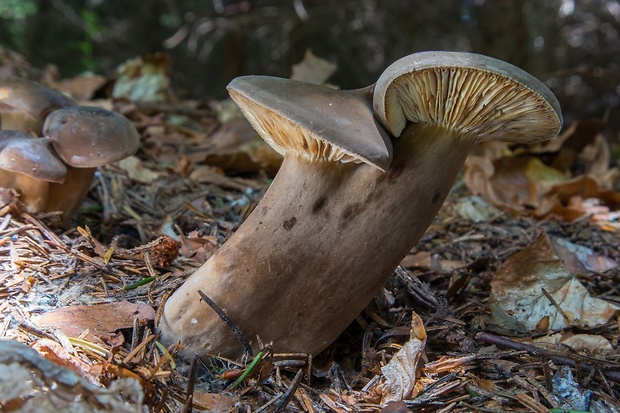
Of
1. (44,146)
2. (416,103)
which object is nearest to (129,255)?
(44,146)

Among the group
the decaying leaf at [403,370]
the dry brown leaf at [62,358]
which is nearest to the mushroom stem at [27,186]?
the dry brown leaf at [62,358]

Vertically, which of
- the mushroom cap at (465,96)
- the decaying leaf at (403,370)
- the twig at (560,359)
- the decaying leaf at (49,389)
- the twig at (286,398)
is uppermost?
the mushroom cap at (465,96)

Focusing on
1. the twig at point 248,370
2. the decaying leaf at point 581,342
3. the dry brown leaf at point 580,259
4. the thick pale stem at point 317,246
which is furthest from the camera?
the dry brown leaf at point 580,259

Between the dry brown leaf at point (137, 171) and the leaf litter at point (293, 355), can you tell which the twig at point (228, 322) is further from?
the dry brown leaf at point (137, 171)

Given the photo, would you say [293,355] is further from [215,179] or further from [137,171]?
[137,171]

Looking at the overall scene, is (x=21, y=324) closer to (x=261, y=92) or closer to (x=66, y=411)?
(x=66, y=411)

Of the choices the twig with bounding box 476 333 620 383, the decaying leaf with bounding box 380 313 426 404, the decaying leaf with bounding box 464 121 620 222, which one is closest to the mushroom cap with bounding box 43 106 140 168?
the decaying leaf with bounding box 380 313 426 404
